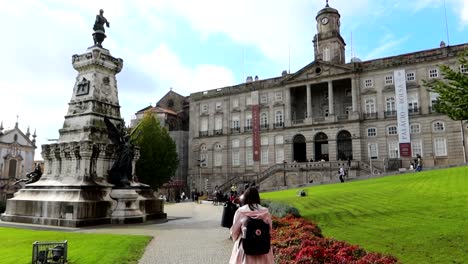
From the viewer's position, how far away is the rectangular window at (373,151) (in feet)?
163

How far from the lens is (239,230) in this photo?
6062 mm

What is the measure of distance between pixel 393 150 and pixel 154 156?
31.5m

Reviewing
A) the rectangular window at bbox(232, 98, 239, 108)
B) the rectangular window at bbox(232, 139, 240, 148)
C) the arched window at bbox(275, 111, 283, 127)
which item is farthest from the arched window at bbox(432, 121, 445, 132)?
the rectangular window at bbox(232, 98, 239, 108)

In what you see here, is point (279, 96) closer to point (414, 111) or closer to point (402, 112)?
point (402, 112)

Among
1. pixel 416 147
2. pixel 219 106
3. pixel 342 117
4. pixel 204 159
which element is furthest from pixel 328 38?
pixel 204 159

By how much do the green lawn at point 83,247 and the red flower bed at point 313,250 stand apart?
156 inches

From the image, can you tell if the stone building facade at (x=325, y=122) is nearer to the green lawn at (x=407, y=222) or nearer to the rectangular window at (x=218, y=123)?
the rectangular window at (x=218, y=123)

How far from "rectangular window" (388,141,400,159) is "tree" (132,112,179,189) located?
2908cm

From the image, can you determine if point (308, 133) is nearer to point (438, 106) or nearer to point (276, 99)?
point (276, 99)

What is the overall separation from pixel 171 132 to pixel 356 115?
33.1 metres

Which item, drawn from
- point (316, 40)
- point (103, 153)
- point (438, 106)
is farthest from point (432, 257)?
point (316, 40)

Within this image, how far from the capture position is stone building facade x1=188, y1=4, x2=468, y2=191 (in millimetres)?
47406

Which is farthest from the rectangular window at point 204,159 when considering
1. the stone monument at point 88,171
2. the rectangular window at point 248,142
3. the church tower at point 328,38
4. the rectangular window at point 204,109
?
the stone monument at point 88,171

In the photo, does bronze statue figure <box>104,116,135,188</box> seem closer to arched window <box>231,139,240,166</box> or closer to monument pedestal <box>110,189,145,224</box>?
monument pedestal <box>110,189,145,224</box>
